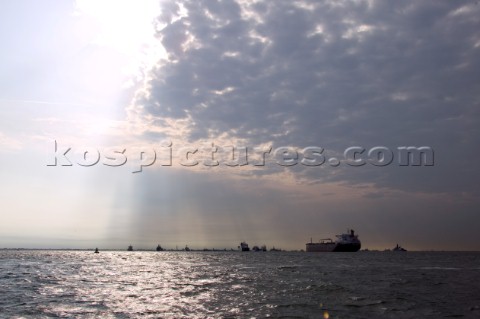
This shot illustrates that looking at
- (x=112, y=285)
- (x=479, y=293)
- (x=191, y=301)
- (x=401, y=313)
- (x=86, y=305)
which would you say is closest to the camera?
(x=401, y=313)

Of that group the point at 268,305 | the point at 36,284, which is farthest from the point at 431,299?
the point at 36,284

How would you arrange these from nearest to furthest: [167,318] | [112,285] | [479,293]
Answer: [167,318], [479,293], [112,285]

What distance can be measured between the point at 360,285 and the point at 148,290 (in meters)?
20.9

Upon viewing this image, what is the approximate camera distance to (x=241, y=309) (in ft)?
91.9

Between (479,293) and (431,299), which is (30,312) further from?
(479,293)

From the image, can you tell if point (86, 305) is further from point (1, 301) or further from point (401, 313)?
point (401, 313)

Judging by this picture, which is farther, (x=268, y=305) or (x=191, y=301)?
(x=191, y=301)

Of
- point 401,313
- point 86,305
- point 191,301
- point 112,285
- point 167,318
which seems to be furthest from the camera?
point 112,285

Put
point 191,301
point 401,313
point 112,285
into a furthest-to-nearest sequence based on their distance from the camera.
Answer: point 112,285 → point 191,301 → point 401,313

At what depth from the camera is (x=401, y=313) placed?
26.8 meters

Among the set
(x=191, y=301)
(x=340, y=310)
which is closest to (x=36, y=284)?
(x=191, y=301)

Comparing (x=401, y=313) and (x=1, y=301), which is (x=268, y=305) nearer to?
(x=401, y=313)

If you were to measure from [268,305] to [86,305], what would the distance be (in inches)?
494

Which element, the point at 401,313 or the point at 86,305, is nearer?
the point at 401,313
